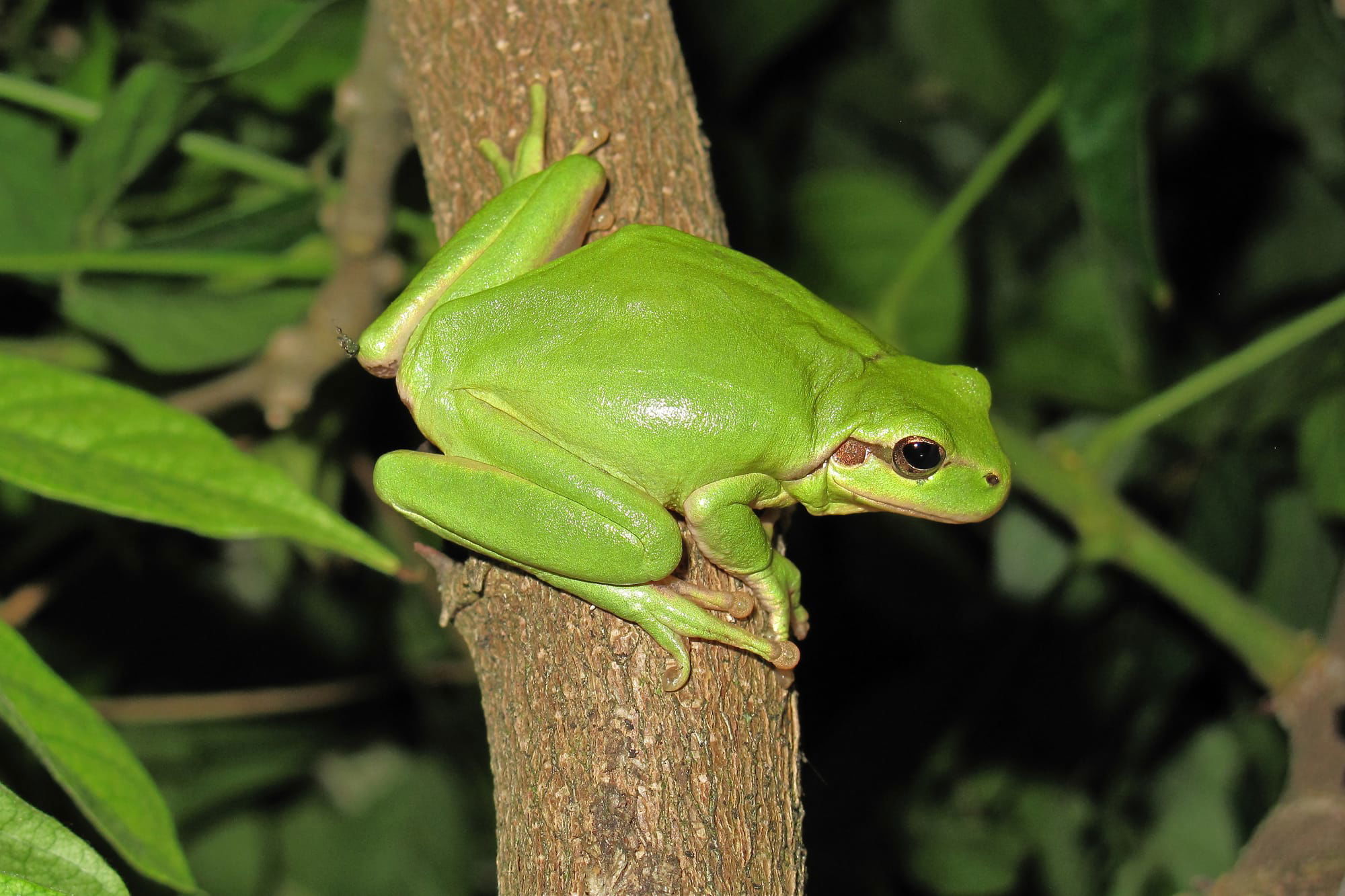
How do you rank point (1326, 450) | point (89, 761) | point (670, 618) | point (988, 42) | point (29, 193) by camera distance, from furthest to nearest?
point (988, 42), point (1326, 450), point (29, 193), point (670, 618), point (89, 761)

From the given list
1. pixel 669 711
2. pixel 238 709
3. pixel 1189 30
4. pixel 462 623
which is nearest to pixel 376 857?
pixel 238 709

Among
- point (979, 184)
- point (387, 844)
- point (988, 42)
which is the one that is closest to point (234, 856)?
point (387, 844)

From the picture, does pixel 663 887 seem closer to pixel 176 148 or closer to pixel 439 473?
pixel 439 473

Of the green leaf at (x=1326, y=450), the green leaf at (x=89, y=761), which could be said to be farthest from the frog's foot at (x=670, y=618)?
the green leaf at (x=1326, y=450)

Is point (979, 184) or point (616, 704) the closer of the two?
point (616, 704)

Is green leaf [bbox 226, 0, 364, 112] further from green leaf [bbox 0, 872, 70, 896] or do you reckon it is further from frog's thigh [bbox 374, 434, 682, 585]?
green leaf [bbox 0, 872, 70, 896]

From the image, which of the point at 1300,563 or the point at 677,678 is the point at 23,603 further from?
the point at 1300,563

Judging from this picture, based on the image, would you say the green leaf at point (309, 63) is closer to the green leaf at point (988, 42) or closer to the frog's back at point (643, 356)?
the frog's back at point (643, 356)

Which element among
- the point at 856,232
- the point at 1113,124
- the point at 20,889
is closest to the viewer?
the point at 20,889
